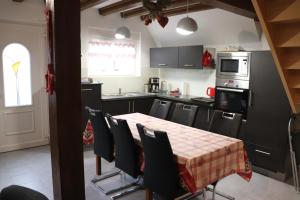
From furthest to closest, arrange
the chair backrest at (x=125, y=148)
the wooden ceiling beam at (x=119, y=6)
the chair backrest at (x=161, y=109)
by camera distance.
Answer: the wooden ceiling beam at (x=119, y=6), the chair backrest at (x=161, y=109), the chair backrest at (x=125, y=148)

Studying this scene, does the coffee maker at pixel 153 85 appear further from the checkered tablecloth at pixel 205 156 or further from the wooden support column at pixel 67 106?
the wooden support column at pixel 67 106

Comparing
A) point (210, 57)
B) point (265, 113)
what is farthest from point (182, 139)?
point (210, 57)

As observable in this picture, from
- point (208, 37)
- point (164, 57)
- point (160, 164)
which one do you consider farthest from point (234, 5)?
point (164, 57)

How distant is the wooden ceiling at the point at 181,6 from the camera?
298 cm

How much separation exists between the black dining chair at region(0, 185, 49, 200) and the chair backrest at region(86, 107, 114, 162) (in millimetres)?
1709

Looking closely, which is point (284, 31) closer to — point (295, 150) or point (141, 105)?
Answer: point (295, 150)

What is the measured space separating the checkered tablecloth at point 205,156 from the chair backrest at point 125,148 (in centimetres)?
11

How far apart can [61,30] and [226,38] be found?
3567 mm

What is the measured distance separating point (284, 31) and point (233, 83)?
5.41ft

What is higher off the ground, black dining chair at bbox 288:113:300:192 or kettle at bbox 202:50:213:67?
kettle at bbox 202:50:213:67

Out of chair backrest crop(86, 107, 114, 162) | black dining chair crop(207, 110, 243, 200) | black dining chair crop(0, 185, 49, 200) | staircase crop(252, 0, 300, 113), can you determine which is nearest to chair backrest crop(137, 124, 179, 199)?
chair backrest crop(86, 107, 114, 162)

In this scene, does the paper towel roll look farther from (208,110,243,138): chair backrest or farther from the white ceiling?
(208,110,243,138): chair backrest

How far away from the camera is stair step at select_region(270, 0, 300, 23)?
2.05 meters

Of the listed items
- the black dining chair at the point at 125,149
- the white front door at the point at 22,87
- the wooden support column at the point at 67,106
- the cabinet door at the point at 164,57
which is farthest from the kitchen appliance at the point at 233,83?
the white front door at the point at 22,87
